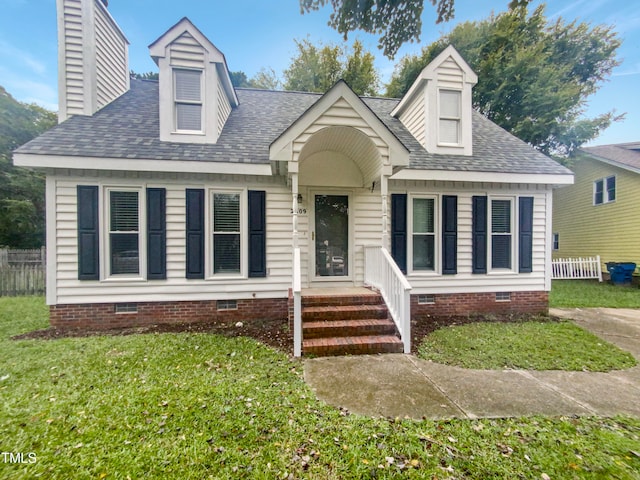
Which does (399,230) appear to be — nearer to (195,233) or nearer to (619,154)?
(195,233)

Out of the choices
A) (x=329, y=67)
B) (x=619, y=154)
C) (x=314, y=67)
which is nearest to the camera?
(x=619, y=154)

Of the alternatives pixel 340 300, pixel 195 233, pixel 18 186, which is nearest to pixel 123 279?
pixel 195 233

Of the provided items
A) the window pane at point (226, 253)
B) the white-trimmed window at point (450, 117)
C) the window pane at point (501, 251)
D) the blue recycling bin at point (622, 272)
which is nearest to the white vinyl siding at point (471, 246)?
the window pane at point (501, 251)

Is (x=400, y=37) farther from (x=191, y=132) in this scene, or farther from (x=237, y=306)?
(x=237, y=306)

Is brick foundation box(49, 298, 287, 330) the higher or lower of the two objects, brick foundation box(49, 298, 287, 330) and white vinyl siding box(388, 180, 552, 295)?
the lower

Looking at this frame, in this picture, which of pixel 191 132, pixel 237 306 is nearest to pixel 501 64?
pixel 191 132

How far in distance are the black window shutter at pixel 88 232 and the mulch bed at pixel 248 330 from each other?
1.02 m

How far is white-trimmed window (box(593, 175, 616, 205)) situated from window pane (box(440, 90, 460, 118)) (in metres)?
10.6

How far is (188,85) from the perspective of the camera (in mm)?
5891

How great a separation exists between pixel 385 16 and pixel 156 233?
506 cm

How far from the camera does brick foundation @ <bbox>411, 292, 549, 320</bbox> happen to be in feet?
20.4

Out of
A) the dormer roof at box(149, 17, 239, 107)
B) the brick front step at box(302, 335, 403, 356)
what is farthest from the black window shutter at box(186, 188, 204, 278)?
the dormer roof at box(149, 17, 239, 107)

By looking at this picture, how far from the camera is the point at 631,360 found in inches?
156

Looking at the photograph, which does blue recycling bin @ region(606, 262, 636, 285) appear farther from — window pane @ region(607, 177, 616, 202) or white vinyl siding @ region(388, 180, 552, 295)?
white vinyl siding @ region(388, 180, 552, 295)
